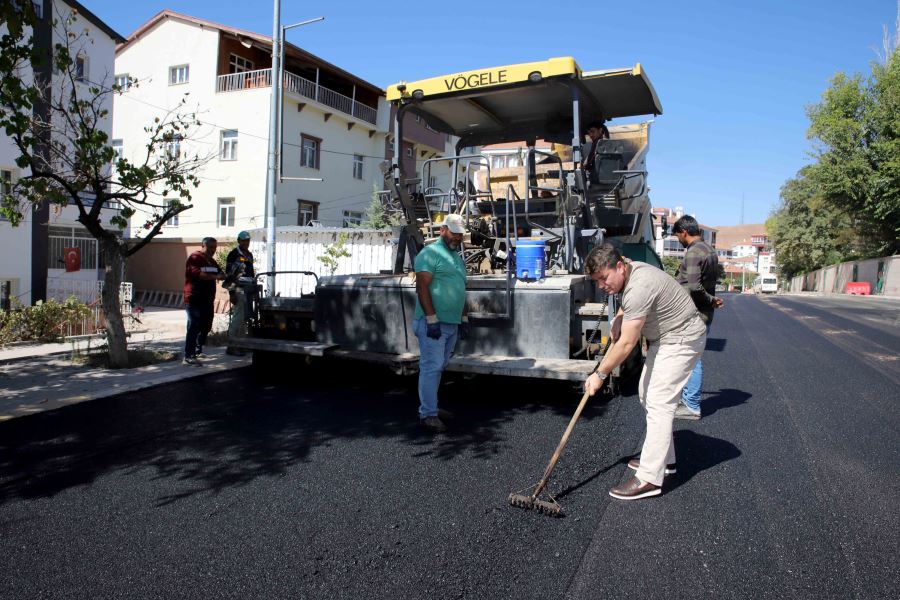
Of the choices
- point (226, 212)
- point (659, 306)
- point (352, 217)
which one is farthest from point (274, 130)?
point (352, 217)

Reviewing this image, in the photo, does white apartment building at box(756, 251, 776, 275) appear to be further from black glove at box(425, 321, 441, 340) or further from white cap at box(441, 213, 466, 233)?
black glove at box(425, 321, 441, 340)

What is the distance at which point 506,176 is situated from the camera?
286 inches

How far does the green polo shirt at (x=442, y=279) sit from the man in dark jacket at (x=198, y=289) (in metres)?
3.99

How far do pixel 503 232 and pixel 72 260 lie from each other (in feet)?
50.5

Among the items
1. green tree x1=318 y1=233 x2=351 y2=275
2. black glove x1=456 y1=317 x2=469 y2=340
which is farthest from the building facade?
black glove x1=456 y1=317 x2=469 y2=340

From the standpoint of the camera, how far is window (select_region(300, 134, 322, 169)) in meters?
26.8

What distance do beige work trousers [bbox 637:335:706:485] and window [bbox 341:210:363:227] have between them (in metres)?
25.4

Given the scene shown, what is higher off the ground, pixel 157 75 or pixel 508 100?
pixel 157 75

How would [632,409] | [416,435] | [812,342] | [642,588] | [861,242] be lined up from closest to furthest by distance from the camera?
[642,588]
[416,435]
[632,409]
[812,342]
[861,242]

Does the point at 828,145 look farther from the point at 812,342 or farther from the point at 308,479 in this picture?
the point at 308,479

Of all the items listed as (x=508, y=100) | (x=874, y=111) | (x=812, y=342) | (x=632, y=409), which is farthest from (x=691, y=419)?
(x=874, y=111)

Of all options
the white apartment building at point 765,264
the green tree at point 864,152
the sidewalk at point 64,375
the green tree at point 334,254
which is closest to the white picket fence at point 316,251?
the green tree at point 334,254

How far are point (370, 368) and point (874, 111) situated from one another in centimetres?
3482

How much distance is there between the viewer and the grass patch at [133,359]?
802 cm
